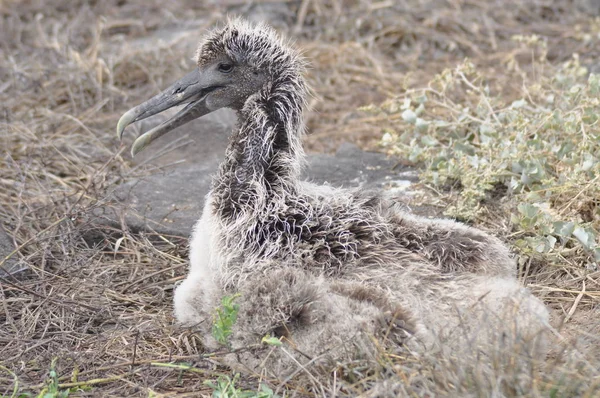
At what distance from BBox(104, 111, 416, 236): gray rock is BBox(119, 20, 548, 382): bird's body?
39.0 inches

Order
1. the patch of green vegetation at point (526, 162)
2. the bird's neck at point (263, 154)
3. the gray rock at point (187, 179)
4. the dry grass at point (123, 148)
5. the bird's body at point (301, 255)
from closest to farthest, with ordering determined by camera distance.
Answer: the bird's body at point (301, 255)
the dry grass at point (123, 148)
the bird's neck at point (263, 154)
the patch of green vegetation at point (526, 162)
the gray rock at point (187, 179)

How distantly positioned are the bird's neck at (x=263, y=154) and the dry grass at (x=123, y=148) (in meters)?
0.79

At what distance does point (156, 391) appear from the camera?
13.3 feet

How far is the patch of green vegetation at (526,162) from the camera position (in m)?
5.07

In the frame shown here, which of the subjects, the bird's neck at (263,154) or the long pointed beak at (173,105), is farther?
the long pointed beak at (173,105)

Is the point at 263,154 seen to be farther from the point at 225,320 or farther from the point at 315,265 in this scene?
the point at 225,320

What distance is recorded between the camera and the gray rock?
593 cm

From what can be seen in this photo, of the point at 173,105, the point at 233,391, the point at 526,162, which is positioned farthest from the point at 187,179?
the point at 233,391

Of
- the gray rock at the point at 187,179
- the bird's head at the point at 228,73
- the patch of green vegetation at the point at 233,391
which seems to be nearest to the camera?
the patch of green vegetation at the point at 233,391

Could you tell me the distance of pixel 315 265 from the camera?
4.30 metres

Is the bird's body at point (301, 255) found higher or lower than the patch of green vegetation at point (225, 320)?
higher

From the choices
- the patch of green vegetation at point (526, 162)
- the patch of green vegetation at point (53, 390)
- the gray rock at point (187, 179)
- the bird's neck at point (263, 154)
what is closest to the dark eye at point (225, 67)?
the bird's neck at point (263, 154)

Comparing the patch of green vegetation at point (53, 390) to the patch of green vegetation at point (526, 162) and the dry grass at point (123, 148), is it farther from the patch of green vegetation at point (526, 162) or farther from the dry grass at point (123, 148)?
Result: the patch of green vegetation at point (526, 162)

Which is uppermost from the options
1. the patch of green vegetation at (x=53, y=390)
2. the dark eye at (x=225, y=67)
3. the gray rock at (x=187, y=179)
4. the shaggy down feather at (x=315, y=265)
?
the dark eye at (x=225, y=67)
